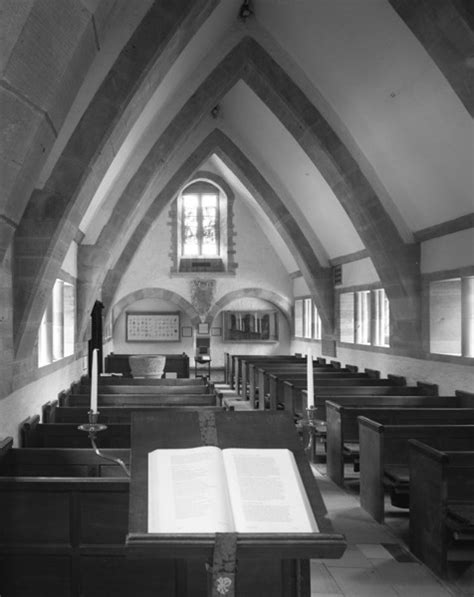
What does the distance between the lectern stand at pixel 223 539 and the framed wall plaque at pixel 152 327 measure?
17.3m

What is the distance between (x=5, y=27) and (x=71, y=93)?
134 centimetres

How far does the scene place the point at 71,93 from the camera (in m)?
4.37

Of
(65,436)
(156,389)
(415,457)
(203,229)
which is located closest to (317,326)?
(203,229)

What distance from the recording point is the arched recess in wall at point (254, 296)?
20.8m

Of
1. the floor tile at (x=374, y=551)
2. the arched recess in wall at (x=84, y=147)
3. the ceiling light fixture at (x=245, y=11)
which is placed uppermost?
the ceiling light fixture at (x=245, y=11)

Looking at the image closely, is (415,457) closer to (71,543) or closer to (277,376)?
(71,543)

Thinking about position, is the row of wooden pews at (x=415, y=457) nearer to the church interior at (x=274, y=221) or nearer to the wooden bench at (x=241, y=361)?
the church interior at (x=274, y=221)

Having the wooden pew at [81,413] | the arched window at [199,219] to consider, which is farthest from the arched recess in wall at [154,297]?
the wooden pew at [81,413]

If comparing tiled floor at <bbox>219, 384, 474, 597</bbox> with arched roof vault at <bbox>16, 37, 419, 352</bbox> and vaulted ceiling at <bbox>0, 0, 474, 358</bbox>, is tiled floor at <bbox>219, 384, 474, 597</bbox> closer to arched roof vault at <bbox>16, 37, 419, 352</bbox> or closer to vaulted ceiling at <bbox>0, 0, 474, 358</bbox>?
vaulted ceiling at <bbox>0, 0, 474, 358</bbox>

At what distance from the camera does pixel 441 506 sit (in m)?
4.85

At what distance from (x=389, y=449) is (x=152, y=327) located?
15142 mm

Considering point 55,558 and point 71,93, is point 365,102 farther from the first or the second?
point 55,558

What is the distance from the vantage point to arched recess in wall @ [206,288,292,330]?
68.4ft

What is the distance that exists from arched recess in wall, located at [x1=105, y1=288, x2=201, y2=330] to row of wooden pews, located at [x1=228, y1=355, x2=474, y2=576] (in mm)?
10885
